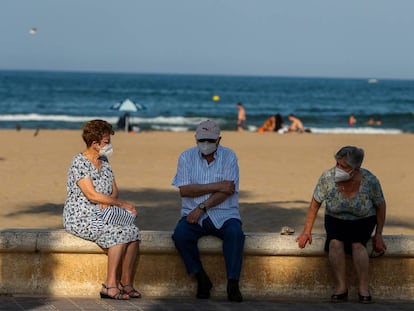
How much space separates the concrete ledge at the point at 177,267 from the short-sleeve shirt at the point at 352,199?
9.4 inches

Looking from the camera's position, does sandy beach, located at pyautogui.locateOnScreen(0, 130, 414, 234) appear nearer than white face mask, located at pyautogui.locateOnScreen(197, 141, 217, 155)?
No

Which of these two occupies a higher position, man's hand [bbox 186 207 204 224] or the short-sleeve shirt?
the short-sleeve shirt

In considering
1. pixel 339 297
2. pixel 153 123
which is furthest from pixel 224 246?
pixel 153 123

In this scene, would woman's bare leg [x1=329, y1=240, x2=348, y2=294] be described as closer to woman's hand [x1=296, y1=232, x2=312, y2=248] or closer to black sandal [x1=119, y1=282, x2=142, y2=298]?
woman's hand [x1=296, y1=232, x2=312, y2=248]

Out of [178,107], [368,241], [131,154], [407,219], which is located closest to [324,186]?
[368,241]

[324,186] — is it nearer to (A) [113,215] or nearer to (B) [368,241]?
(B) [368,241]

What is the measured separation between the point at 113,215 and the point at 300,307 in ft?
4.67

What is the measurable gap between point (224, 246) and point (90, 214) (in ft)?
3.11

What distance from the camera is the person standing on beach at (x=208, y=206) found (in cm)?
649

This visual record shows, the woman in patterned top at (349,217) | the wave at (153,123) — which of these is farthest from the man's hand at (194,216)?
the wave at (153,123)

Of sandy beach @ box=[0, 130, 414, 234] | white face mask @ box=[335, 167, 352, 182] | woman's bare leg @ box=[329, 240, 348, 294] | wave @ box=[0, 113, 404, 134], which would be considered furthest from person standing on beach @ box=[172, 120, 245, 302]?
wave @ box=[0, 113, 404, 134]

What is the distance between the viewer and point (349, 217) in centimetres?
655

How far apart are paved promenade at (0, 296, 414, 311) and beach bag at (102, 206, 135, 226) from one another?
0.53 m

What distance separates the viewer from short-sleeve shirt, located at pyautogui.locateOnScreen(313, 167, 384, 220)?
21.4ft
